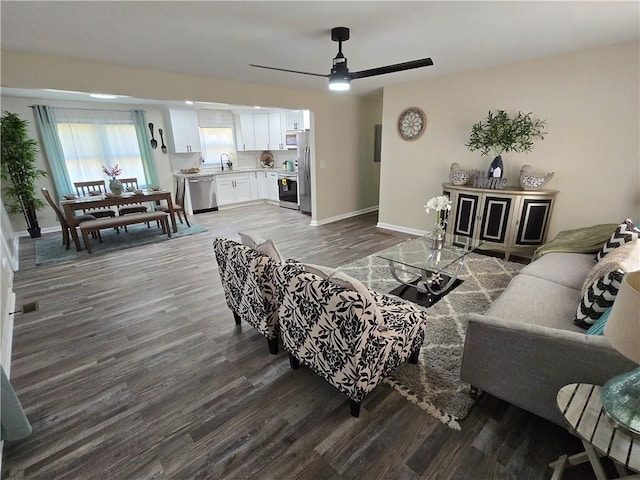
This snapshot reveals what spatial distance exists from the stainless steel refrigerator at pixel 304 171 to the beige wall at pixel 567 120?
2.32 m

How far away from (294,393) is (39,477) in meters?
1.32

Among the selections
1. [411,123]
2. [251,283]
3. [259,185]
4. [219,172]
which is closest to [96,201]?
[219,172]

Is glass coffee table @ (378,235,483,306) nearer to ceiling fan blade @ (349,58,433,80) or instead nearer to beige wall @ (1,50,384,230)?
ceiling fan blade @ (349,58,433,80)

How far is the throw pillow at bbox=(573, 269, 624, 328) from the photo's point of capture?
1.61 m

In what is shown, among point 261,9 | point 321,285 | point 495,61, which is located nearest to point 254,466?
point 321,285

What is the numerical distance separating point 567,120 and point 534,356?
340 cm

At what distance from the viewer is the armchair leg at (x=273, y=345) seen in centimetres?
226

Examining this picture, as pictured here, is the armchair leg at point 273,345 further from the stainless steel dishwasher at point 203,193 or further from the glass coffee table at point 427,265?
the stainless steel dishwasher at point 203,193

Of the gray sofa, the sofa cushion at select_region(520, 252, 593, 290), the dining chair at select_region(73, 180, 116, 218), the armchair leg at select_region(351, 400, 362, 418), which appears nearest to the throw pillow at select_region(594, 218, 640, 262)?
the sofa cushion at select_region(520, 252, 593, 290)

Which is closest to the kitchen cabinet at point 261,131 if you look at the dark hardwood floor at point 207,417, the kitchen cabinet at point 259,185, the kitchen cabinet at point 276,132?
the kitchen cabinet at point 276,132

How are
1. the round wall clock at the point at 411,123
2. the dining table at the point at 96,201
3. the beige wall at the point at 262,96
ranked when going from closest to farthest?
1. the beige wall at the point at 262,96
2. the dining table at the point at 96,201
3. the round wall clock at the point at 411,123

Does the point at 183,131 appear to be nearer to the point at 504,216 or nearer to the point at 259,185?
the point at 259,185

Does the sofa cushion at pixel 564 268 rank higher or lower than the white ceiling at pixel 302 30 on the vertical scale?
lower

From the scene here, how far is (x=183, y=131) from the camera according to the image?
22.5ft
